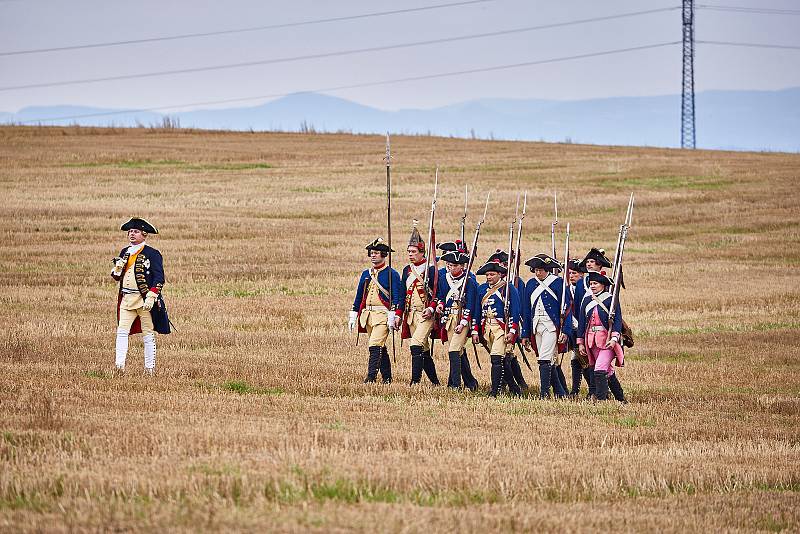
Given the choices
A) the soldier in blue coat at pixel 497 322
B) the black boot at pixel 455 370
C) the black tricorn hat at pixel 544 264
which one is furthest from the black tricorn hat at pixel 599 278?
the black boot at pixel 455 370

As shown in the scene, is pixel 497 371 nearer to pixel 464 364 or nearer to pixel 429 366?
pixel 464 364

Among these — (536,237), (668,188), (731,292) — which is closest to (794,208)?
(668,188)

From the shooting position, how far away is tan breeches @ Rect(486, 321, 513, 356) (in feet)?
49.7

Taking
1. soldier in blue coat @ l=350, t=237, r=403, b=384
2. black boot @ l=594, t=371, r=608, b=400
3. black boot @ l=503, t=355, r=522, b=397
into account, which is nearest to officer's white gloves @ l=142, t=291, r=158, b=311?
soldier in blue coat @ l=350, t=237, r=403, b=384

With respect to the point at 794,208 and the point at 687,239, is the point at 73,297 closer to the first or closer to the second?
the point at 687,239

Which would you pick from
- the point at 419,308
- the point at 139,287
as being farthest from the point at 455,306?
the point at 139,287

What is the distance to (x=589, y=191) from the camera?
4538cm

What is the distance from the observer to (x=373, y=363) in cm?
1551

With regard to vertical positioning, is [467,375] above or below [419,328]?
below

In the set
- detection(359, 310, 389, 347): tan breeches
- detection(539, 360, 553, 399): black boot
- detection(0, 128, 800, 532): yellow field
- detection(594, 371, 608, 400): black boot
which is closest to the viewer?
detection(0, 128, 800, 532): yellow field

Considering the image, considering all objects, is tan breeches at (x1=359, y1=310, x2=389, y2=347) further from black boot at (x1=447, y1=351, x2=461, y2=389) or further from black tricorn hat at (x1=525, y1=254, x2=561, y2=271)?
black tricorn hat at (x1=525, y1=254, x2=561, y2=271)

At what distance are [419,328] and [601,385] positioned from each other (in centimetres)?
257

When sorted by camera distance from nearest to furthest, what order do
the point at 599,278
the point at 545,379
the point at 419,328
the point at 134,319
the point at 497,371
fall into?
1. the point at 599,278
2. the point at 545,379
3. the point at 497,371
4. the point at 419,328
5. the point at 134,319

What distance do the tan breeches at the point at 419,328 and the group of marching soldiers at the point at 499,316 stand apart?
0.01 metres
